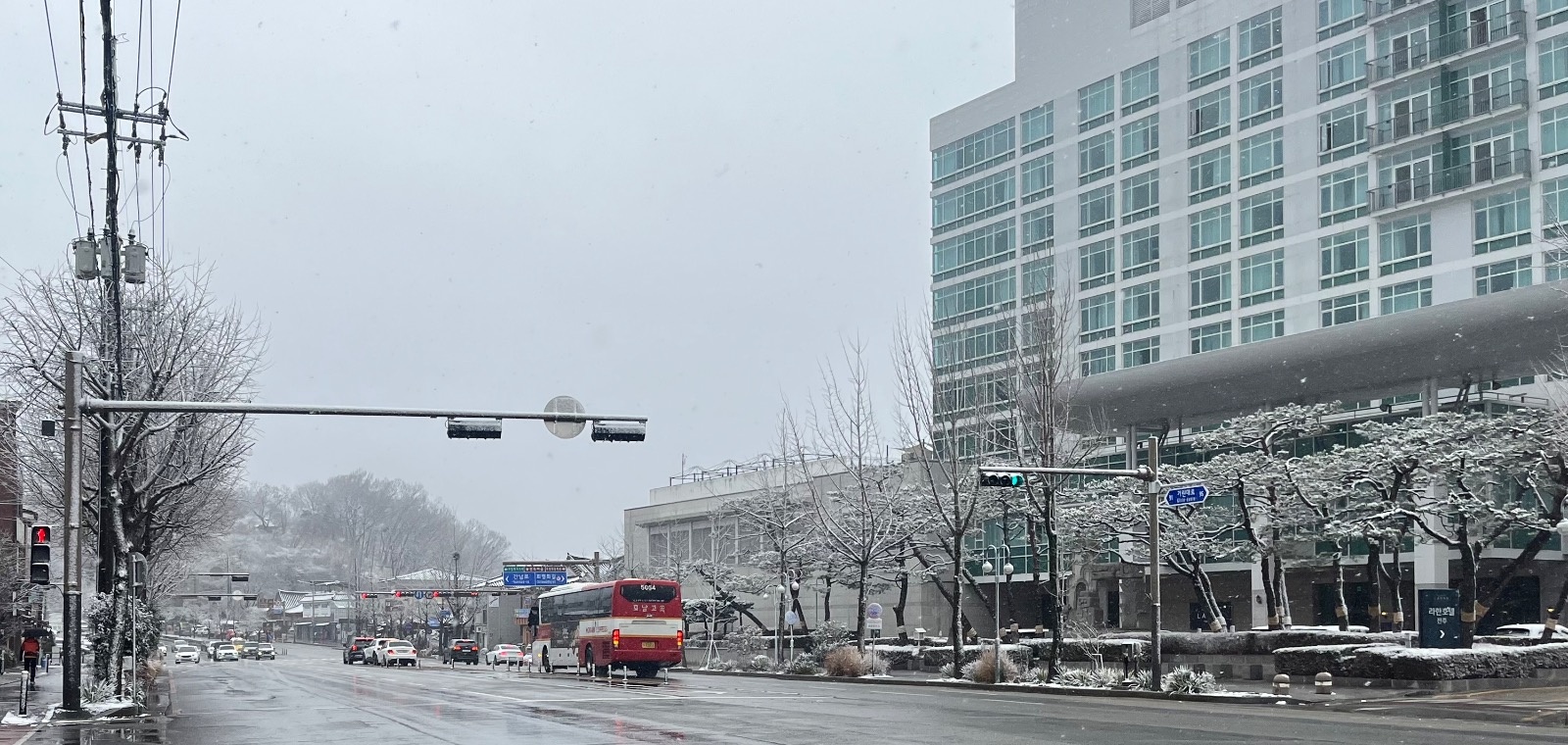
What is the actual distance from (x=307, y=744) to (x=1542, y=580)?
1982 inches

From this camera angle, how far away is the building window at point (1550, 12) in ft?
184

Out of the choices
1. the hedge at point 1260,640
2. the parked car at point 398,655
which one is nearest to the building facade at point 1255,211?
the hedge at point 1260,640

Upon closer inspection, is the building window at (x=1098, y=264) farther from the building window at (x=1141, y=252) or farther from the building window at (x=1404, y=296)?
the building window at (x=1404, y=296)

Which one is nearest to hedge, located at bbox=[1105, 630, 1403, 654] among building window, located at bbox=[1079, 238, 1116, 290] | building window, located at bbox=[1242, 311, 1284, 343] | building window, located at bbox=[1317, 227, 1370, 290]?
building window, located at bbox=[1317, 227, 1370, 290]

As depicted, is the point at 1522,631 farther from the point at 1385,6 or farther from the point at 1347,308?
the point at 1385,6

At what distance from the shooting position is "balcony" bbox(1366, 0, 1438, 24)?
61062 millimetres

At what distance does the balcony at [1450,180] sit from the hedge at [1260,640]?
24.4 metres

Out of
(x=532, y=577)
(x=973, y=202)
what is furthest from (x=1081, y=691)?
(x=532, y=577)

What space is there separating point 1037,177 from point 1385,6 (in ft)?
70.1

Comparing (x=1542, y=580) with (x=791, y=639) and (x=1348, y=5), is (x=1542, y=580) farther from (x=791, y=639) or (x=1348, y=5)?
(x=791, y=639)

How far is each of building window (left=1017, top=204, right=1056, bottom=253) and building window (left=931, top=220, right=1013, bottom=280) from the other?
1029mm

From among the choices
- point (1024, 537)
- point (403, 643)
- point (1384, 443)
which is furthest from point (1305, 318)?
point (403, 643)

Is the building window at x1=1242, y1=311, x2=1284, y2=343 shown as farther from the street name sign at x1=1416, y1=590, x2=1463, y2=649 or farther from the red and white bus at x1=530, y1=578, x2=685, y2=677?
the street name sign at x1=1416, y1=590, x2=1463, y2=649

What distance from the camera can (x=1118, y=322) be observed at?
247 feet
